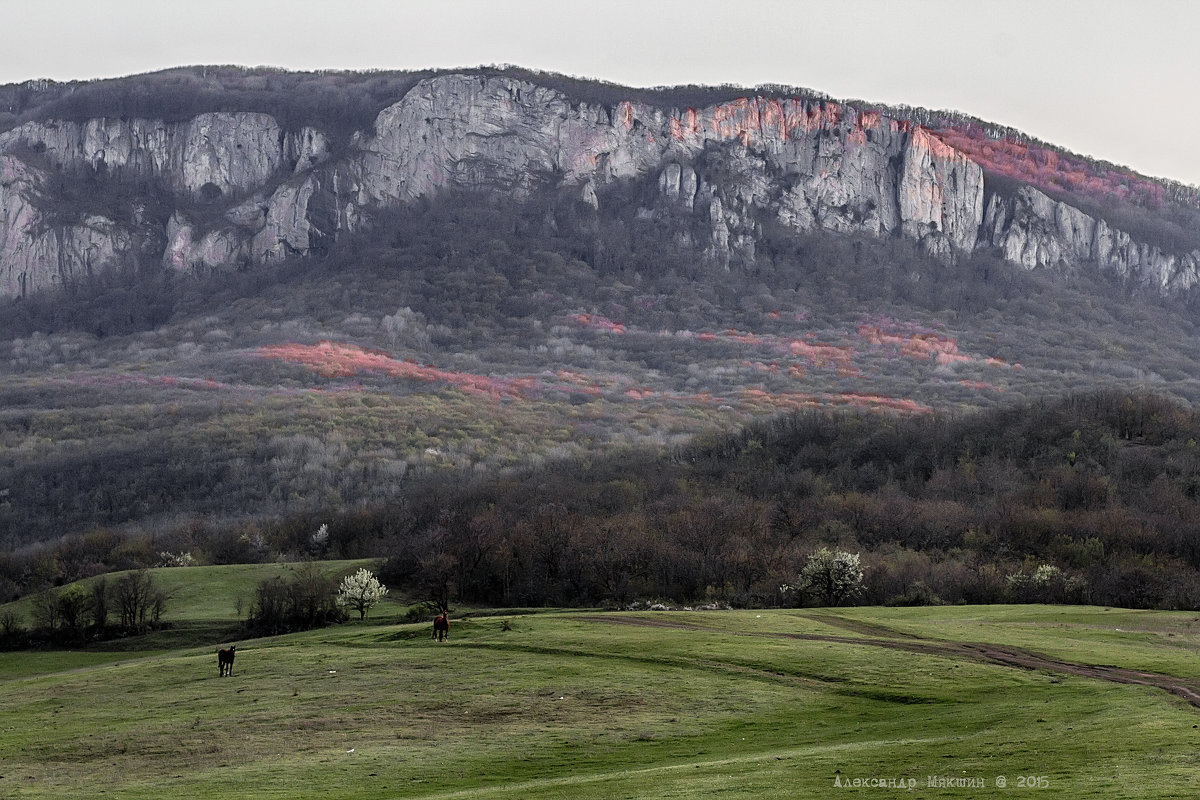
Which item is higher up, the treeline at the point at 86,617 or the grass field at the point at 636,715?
the grass field at the point at 636,715

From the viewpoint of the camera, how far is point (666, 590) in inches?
4353

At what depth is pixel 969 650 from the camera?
57.1m

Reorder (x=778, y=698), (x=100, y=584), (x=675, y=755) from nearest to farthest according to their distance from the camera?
(x=675, y=755) → (x=778, y=698) → (x=100, y=584)

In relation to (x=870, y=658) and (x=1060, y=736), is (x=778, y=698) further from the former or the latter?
(x=1060, y=736)

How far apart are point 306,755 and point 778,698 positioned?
17.9 metres

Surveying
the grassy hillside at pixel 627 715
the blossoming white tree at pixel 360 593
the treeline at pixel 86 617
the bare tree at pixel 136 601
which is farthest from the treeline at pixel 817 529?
the grassy hillside at pixel 627 715

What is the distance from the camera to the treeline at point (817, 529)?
359 feet

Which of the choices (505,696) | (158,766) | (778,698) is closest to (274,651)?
(505,696)

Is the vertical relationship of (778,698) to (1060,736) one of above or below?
below

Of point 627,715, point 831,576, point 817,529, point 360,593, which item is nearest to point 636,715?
point 627,715

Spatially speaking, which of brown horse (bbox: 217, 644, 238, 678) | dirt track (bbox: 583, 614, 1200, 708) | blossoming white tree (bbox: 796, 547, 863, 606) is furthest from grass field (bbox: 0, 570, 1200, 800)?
blossoming white tree (bbox: 796, 547, 863, 606)

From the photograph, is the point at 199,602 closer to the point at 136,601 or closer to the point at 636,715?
the point at 136,601

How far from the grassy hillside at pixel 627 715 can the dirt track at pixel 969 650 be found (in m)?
0.30

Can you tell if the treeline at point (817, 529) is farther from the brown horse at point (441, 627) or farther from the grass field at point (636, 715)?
the grass field at point (636, 715)
